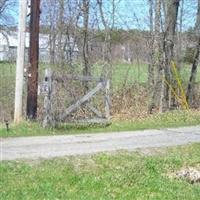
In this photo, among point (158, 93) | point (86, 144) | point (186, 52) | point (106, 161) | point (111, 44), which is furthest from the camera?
point (186, 52)

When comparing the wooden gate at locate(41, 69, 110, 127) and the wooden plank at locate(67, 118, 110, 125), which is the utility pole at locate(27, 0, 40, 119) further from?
the wooden plank at locate(67, 118, 110, 125)

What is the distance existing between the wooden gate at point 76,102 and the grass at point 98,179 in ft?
13.2

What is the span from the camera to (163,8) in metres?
22.8

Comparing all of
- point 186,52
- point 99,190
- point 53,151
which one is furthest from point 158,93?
point 99,190

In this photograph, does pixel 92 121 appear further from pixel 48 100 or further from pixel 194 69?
pixel 194 69

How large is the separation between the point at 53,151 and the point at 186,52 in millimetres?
19315

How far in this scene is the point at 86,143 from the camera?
11477 millimetres

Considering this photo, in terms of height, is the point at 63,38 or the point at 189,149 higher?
the point at 63,38

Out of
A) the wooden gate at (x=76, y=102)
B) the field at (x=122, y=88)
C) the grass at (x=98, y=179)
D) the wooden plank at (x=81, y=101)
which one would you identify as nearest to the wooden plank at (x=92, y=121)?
the wooden gate at (x=76, y=102)

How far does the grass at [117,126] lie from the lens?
511 inches

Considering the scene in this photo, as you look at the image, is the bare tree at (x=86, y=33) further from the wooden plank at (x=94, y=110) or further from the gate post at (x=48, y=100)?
the gate post at (x=48, y=100)

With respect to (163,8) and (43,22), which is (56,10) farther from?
(163,8)

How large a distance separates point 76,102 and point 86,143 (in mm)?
3201

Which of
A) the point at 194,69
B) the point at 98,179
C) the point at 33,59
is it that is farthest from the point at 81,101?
the point at 194,69
